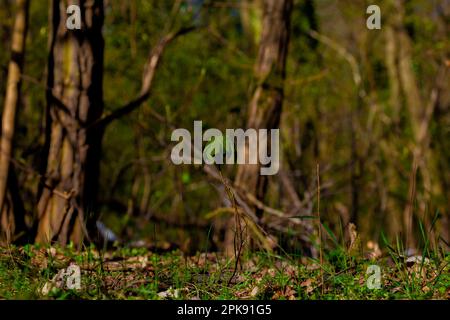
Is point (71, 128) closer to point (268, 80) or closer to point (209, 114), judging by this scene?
point (268, 80)

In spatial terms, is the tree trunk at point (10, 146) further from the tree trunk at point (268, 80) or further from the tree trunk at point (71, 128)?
the tree trunk at point (268, 80)

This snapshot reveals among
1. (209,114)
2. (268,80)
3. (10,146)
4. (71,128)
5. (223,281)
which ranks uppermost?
(268,80)

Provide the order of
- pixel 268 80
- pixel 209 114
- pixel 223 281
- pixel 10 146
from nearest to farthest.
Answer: pixel 223 281
pixel 10 146
pixel 268 80
pixel 209 114

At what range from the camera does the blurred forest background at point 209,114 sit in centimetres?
571

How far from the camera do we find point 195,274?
398 centimetres

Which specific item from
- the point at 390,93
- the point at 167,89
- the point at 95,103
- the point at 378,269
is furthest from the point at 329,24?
the point at 378,269

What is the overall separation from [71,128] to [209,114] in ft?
20.5

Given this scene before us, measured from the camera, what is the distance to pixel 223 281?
3.90 m

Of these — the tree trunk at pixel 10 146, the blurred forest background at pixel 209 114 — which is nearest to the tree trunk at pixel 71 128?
the blurred forest background at pixel 209 114

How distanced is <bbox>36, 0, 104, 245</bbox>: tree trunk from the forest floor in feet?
4.46

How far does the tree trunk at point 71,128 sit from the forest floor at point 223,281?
1361 millimetres

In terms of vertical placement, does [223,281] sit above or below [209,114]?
below

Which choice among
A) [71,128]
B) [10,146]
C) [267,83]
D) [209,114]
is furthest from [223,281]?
→ [209,114]

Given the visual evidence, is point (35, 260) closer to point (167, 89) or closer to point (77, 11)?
point (77, 11)
